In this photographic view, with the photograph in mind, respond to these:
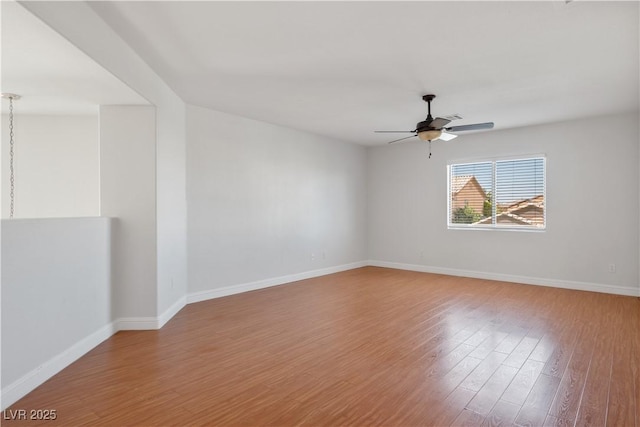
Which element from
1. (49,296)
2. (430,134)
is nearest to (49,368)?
(49,296)

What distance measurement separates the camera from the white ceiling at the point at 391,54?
246 cm

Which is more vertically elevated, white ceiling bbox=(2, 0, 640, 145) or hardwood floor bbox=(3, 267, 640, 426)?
white ceiling bbox=(2, 0, 640, 145)

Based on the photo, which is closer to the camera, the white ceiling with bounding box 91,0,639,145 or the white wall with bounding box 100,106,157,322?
the white ceiling with bounding box 91,0,639,145

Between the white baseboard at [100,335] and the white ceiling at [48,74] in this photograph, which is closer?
the white ceiling at [48,74]

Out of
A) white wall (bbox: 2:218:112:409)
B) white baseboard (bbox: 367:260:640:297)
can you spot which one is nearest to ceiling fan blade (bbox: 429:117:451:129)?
white baseboard (bbox: 367:260:640:297)

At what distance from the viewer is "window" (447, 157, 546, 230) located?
19.0ft

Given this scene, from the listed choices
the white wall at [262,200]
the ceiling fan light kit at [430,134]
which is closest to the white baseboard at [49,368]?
the white wall at [262,200]

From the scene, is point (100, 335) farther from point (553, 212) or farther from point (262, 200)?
point (553, 212)

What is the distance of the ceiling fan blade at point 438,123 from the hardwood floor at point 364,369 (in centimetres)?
228

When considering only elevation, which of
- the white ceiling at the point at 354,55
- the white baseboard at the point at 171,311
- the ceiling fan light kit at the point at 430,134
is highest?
the white ceiling at the point at 354,55

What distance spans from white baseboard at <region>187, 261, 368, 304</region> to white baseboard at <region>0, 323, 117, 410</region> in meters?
1.39

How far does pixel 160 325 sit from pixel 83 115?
2702 mm

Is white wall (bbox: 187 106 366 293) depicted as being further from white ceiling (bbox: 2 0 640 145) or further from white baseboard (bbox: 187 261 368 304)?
white ceiling (bbox: 2 0 640 145)

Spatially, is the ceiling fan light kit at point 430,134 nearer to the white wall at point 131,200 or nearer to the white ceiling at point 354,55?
the white ceiling at point 354,55
